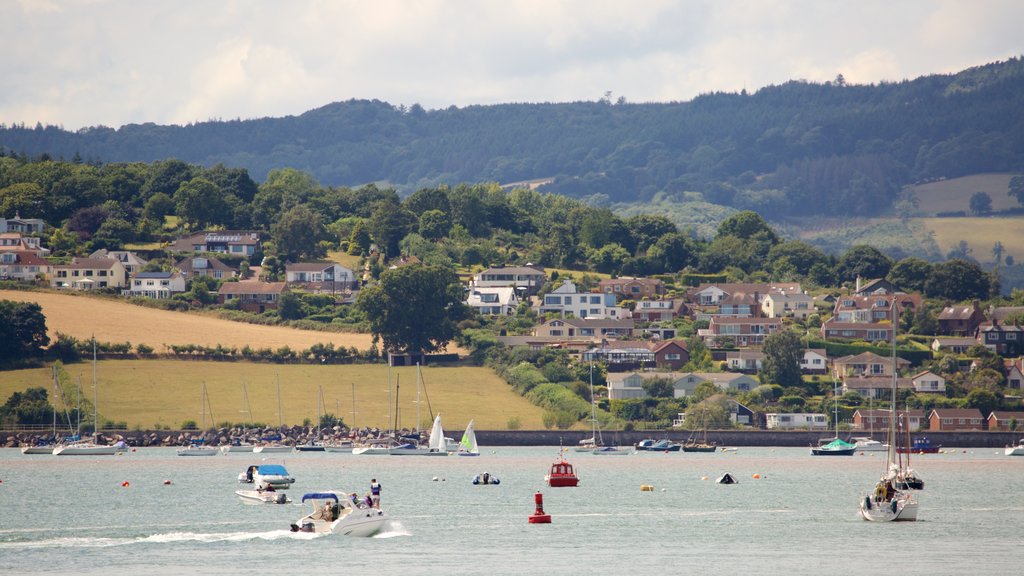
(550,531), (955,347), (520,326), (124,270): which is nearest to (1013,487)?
(550,531)

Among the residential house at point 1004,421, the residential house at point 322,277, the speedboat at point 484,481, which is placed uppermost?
the residential house at point 322,277

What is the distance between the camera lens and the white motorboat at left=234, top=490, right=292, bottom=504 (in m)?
78.9

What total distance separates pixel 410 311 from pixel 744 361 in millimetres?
36791

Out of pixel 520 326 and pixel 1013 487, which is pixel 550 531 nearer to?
pixel 1013 487

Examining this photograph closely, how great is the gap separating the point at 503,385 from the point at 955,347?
54.6 metres

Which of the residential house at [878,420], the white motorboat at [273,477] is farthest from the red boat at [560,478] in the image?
the residential house at [878,420]

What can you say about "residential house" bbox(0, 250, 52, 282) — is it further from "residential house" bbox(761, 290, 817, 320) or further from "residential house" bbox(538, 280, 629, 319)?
"residential house" bbox(761, 290, 817, 320)

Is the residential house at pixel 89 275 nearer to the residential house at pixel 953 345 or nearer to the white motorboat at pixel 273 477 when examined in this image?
the residential house at pixel 953 345

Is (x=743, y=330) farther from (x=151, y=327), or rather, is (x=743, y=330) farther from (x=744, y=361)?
(x=151, y=327)

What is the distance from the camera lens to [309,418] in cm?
14038

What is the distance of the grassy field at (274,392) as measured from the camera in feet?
457

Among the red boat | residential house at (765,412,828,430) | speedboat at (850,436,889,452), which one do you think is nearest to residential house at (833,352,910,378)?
residential house at (765,412,828,430)

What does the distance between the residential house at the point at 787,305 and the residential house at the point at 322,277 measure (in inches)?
2142

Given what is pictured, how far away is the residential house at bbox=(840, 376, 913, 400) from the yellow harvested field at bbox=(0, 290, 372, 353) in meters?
51.7
